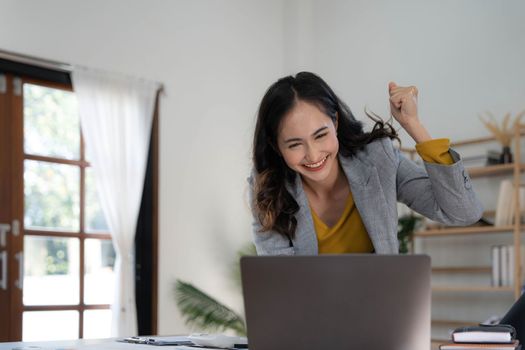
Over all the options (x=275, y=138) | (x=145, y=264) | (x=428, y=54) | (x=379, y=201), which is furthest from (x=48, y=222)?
(x=379, y=201)

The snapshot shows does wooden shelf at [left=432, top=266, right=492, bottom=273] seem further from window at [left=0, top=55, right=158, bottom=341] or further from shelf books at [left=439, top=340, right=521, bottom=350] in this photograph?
shelf books at [left=439, top=340, right=521, bottom=350]

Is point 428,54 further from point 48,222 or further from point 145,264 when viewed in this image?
point 48,222

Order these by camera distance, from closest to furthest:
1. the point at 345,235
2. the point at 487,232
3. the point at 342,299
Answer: the point at 342,299 < the point at 345,235 < the point at 487,232

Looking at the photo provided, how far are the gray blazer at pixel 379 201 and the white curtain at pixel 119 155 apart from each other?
10.6 ft

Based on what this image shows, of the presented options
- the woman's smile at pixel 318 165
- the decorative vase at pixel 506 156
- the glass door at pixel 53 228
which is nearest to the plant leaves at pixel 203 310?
the glass door at pixel 53 228

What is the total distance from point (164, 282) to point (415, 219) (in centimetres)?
179

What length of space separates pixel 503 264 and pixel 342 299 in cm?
388

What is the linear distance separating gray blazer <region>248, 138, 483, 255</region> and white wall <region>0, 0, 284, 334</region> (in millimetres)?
3095

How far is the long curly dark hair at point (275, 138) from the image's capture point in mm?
2023

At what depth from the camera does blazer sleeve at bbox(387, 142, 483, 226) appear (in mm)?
1778

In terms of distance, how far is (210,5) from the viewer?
19.9ft

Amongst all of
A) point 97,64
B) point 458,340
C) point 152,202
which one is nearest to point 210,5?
point 97,64

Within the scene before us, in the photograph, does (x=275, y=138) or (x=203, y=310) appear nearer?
(x=275, y=138)

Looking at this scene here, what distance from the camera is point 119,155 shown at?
5.23 meters
